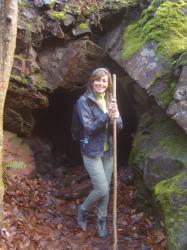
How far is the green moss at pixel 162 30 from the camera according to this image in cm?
727

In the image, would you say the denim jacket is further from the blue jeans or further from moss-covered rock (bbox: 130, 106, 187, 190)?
moss-covered rock (bbox: 130, 106, 187, 190)

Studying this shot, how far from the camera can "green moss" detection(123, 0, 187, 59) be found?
23.8 ft

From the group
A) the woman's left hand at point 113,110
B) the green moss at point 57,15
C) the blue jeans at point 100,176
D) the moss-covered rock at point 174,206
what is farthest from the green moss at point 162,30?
the moss-covered rock at point 174,206

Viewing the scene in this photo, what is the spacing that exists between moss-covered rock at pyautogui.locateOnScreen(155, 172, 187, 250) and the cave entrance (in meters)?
3.29

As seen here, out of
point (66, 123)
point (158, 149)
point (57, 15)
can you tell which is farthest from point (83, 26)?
point (158, 149)

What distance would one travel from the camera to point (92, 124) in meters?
6.10

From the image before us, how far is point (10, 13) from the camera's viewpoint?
5844 mm

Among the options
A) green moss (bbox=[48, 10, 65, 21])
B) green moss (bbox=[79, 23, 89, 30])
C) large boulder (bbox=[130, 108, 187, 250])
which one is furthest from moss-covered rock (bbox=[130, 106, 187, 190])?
green moss (bbox=[48, 10, 65, 21])

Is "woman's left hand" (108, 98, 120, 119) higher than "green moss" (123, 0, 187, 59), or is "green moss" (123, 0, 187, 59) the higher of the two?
"green moss" (123, 0, 187, 59)

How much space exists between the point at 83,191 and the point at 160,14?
13.2ft

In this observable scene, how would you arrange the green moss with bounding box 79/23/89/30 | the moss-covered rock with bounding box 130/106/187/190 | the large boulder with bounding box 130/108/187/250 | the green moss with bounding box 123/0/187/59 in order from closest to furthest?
1. the large boulder with bounding box 130/108/187/250
2. the moss-covered rock with bounding box 130/106/187/190
3. the green moss with bounding box 123/0/187/59
4. the green moss with bounding box 79/23/89/30

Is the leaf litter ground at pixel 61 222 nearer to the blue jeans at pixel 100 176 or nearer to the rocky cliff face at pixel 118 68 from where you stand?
the blue jeans at pixel 100 176

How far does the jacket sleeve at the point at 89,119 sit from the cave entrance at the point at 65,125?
2.79 metres

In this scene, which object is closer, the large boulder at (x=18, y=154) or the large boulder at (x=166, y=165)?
the large boulder at (x=166, y=165)
